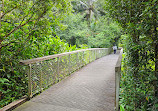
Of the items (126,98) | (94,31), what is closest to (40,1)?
(126,98)

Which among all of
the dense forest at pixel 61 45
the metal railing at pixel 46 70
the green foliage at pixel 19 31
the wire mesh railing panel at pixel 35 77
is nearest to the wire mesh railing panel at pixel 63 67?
the metal railing at pixel 46 70

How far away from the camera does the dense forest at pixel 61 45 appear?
1.94 meters

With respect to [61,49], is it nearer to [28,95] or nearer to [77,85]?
[77,85]

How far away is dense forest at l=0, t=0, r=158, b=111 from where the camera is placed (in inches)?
76.2

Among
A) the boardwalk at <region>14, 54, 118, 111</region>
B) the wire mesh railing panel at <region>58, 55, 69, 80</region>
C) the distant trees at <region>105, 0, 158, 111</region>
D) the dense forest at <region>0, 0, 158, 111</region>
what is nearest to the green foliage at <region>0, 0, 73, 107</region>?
the dense forest at <region>0, 0, 158, 111</region>

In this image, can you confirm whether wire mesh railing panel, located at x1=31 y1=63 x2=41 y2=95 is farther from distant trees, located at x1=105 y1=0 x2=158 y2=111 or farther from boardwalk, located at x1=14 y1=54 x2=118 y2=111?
distant trees, located at x1=105 y1=0 x2=158 y2=111

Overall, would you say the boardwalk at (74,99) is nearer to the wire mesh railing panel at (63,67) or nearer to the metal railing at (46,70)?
the metal railing at (46,70)

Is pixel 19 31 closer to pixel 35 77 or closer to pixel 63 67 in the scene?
pixel 35 77

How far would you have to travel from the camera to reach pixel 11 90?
4035mm

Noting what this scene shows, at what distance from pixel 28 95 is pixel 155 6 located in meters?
3.71

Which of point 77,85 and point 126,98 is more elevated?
point 126,98

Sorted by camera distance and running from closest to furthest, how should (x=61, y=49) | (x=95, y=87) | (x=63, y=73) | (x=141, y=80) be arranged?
(x=141, y=80)
(x=95, y=87)
(x=63, y=73)
(x=61, y=49)

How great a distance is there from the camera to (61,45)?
698 cm

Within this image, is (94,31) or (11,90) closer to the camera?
(11,90)
